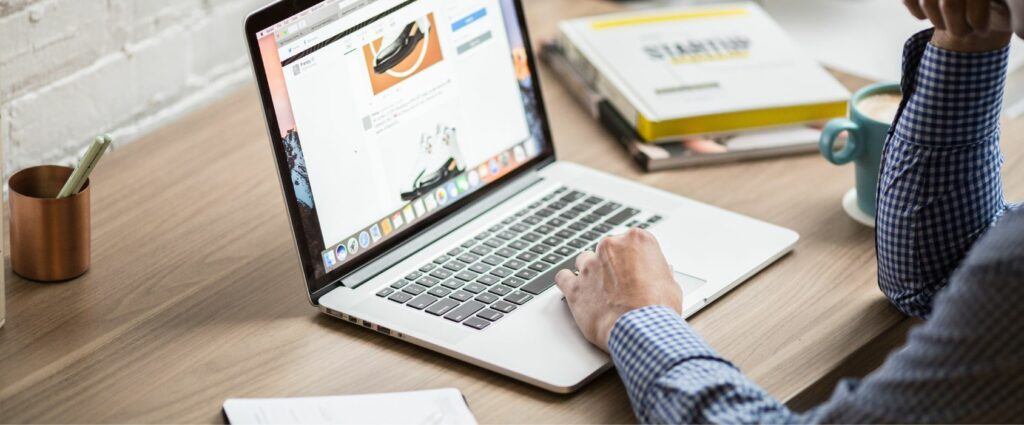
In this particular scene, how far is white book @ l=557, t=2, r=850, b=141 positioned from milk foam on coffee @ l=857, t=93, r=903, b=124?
0.11 m

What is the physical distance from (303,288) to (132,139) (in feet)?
1.72

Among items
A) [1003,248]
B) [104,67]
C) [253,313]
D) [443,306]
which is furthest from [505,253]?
[104,67]

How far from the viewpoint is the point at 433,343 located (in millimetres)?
1062

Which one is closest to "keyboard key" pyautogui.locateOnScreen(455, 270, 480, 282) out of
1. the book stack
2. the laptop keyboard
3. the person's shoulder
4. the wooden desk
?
the laptop keyboard

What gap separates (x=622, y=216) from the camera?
50.8 inches

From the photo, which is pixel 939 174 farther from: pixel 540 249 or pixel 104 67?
pixel 104 67

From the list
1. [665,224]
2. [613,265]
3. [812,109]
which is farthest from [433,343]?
[812,109]

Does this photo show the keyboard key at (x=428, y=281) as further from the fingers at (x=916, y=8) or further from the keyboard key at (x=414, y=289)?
the fingers at (x=916, y=8)

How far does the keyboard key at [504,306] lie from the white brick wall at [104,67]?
0.61 meters

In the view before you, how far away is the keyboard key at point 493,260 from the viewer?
1.19 meters

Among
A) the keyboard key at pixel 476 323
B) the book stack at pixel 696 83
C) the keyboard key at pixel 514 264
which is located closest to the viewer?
the keyboard key at pixel 476 323

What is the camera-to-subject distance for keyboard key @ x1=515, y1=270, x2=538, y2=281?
1166 millimetres

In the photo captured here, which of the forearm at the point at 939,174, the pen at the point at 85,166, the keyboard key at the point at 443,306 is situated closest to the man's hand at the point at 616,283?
the keyboard key at the point at 443,306

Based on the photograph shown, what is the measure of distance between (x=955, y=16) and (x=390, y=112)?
0.55 metres
